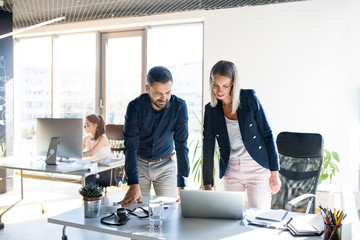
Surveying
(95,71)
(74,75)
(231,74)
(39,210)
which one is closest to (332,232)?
(231,74)

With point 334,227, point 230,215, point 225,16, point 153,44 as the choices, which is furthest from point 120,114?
point 334,227

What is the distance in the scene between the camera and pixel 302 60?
13.8ft

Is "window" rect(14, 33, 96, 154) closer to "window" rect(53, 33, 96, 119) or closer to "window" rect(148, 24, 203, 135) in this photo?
"window" rect(53, 33, 96, 119)

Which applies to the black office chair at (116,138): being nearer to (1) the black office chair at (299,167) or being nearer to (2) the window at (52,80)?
(2) the window at (52,80)

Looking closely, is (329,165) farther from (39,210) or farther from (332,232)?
(39,210)

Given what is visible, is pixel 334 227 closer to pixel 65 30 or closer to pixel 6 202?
pixel 6 202

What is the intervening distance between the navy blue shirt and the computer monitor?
47.1 inches

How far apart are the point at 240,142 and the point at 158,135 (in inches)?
22.3

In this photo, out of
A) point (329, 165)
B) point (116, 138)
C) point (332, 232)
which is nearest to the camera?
point (332, 232)

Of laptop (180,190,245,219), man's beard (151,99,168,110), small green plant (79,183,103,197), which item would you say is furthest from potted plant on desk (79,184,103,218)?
man's beard (151,99,168,110)

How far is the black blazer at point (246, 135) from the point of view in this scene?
2.16 meters

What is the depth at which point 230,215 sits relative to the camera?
67.6 inches

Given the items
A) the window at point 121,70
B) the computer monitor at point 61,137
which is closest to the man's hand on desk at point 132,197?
the computer monitor at point 61,137

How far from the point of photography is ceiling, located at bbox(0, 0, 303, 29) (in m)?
4.49
